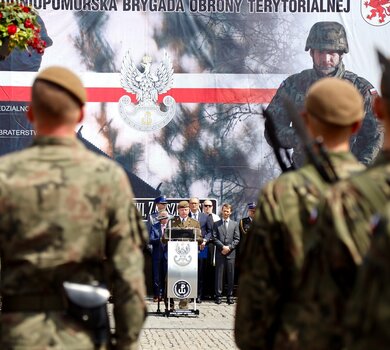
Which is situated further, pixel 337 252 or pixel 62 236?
pixel 62 236

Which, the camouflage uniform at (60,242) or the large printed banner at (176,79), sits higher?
the large printed banner at (176,79)

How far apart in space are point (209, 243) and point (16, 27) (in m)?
9.57

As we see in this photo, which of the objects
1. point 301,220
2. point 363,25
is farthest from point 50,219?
point 363,25

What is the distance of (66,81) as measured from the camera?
4.81 m

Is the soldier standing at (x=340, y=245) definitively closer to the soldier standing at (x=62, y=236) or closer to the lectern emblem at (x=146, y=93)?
the soldier standing at (x=62, y=236)

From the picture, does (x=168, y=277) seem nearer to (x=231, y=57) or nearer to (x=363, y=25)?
(x=231, y=57)

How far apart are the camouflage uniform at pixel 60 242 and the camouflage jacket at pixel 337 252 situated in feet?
2.43

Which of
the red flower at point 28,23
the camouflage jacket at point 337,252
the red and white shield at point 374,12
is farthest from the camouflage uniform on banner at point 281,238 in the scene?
the red and white shield at point 374,12

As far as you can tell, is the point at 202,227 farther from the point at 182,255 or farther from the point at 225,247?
the point at 182,255

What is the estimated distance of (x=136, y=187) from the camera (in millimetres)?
23328

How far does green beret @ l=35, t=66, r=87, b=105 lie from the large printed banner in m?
18.5

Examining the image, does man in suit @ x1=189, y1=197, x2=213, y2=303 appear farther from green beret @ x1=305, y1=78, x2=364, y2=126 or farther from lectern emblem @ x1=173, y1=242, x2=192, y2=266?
green beret @ x1=305, y1=78, x2=364, y2=126

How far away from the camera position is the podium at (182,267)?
1753 centimetres

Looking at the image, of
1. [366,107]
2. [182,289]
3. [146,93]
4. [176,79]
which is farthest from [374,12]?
[182,289]
